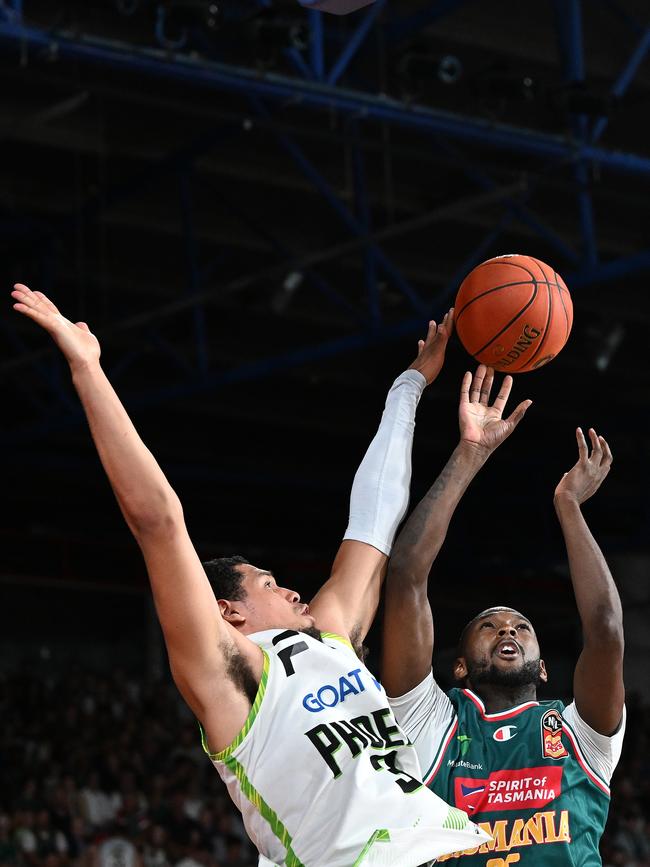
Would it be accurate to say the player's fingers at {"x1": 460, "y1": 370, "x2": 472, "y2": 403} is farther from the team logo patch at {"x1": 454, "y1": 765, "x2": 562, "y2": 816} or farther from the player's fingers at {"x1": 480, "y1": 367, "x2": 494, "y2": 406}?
the team logo patch at {"x1": 454, "y1": 765, "x2": 562, "y2": 816}

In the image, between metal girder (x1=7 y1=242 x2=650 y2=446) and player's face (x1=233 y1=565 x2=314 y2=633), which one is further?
metal girder (x1=7 y1=242 x2=650 y2=446)

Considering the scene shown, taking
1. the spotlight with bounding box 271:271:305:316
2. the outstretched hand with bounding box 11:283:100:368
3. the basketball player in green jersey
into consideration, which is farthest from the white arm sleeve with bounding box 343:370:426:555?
the spotlight with bounding box 271:271:305:316

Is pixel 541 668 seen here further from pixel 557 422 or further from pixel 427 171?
pixel 557 422

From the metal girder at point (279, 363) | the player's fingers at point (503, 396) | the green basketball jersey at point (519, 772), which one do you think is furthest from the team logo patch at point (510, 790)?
the metal girder at point (279, 363)

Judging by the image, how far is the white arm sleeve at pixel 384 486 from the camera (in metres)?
4.98

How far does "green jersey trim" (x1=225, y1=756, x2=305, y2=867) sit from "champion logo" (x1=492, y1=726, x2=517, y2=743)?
1.35 meters

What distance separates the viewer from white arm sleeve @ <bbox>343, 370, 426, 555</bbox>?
498 centimetres

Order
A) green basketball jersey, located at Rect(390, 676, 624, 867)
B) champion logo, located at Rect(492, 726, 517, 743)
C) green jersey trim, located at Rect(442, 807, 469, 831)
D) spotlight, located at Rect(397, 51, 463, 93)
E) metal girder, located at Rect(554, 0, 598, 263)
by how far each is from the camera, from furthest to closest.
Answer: metal girder, located at Rect(554, 0, 598, 263), spotlight, located at Rect(397, 51, 463, 93), champion logo, located at Rect(492, 726, 517, 743), green basketball jersey, located at Rect(390, 676, 624, 867), green jersey trim, located at Rect(442, 807, 469, 831)

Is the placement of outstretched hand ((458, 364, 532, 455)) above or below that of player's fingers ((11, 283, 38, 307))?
below

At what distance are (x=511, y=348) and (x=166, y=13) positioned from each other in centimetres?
625

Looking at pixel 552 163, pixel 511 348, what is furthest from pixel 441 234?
pixel 511 348

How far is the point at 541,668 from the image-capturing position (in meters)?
5.40

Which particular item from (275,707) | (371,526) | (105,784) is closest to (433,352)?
(371,526)

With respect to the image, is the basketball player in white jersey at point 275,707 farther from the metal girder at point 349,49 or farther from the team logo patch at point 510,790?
the metal girder at point 349,49
